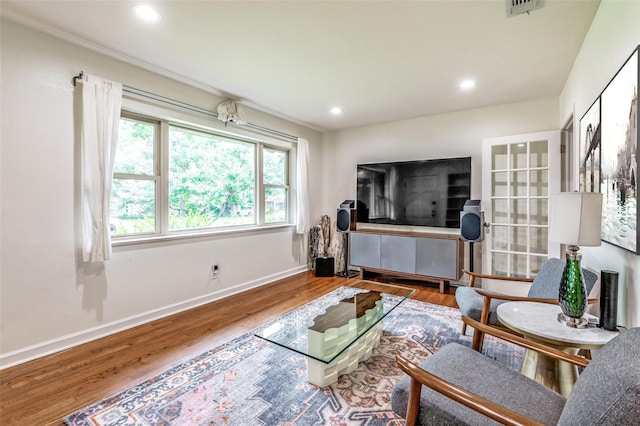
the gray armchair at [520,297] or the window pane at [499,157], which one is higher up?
the window pane at [499,157]

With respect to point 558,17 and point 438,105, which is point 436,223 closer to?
point 438,105

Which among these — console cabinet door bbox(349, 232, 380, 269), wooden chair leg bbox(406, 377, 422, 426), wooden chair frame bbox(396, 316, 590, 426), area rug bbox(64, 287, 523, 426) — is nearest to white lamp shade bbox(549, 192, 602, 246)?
wooden chair frame bbox(396, 316, 590, 426)

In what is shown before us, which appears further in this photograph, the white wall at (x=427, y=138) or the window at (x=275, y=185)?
the window at (x=275, y=185)

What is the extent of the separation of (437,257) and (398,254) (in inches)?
20.5

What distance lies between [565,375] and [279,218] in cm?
363

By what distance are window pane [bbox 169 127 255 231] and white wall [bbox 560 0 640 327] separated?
3.47m

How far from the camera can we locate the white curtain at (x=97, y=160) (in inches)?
90.6

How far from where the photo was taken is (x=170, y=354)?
2188mm

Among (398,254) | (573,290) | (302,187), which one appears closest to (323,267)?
(398,254)

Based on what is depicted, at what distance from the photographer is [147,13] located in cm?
194

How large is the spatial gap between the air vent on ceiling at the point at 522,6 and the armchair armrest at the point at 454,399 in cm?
219

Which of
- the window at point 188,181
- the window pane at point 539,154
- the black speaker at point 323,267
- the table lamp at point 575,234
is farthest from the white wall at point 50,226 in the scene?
the window pane at point 539,154

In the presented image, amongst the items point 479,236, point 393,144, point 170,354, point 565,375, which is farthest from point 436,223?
point 170,354

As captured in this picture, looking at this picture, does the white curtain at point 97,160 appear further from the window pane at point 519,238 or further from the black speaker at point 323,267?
the window pane at point 519,238
